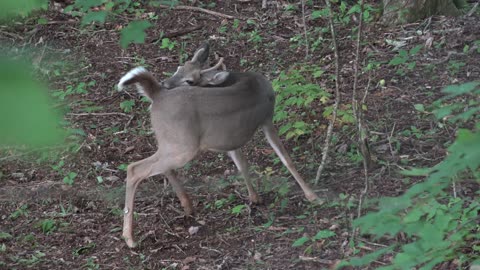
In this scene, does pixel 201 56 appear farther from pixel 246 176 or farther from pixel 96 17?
pixel 96 17

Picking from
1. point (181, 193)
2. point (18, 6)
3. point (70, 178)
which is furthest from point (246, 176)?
point (18, 6)

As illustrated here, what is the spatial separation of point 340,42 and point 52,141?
7.41 meters

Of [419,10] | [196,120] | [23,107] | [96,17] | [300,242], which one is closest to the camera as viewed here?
[23,107]

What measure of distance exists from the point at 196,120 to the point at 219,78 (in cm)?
51

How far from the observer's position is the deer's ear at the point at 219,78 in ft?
21.2

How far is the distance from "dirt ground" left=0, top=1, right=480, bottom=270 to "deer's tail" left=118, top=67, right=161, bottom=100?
48 centimetres

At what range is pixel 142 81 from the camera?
6137 millimetres

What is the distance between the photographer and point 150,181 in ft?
23.9

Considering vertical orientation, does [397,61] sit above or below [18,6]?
below

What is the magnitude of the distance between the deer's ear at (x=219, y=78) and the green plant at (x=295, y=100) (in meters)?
0.95

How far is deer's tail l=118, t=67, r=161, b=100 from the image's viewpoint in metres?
6.08

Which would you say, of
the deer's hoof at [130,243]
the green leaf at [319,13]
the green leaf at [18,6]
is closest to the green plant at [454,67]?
the green leaf at [319,13]

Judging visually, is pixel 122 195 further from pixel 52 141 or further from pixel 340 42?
pixel 52 141

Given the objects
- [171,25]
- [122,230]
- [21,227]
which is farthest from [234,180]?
[171,25]
